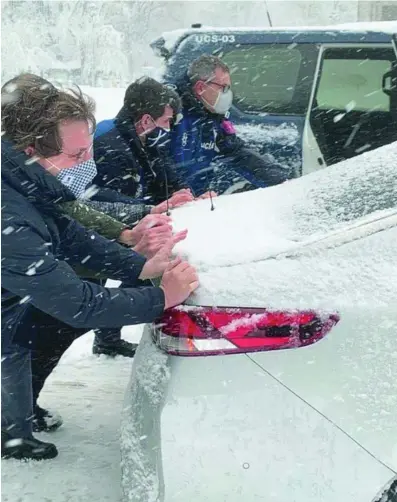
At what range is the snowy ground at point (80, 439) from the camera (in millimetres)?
2408

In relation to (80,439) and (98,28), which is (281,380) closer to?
(80,439)

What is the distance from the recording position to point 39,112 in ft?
6.96

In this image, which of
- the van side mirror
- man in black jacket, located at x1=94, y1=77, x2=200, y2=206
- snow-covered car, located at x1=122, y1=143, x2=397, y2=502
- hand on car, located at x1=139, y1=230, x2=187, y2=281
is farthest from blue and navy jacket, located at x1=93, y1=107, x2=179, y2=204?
the van side mirror

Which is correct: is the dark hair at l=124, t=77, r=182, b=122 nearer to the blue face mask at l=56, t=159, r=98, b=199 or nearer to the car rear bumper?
the blue face mask at l=56, t=159, r=98, b=199

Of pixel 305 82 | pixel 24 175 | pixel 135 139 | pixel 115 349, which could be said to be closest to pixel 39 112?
pixel 24 175

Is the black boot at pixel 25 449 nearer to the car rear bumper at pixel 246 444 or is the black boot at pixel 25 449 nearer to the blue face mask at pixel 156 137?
the car rear bumper at pixel 246 444

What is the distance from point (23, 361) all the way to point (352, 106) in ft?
12.8

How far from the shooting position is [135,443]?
1.86m

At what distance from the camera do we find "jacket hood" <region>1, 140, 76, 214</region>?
2094 millimetres

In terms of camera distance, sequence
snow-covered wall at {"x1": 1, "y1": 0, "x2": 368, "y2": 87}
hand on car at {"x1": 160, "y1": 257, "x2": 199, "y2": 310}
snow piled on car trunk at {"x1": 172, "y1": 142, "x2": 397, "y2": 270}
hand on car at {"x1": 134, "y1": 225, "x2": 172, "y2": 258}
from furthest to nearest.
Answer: snow-covered wall at {"x1": 1, "y1": 0, "x2": 368, "y2": 87} < hand on car at {"x1": 134, "y1": 225, "x2": 172, "y2": 258} < snow piled on car trunk at {"x1": 172, "y1": 142, "x2": 397, "y2": 270} < hand on car at {"x1": 160, "y1": 257, "x2": 199, "y2": 310}

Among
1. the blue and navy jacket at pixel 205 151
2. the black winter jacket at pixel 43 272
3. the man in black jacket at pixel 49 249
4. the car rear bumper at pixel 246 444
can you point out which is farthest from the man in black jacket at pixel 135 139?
the car rear bumper at pixel 246 444

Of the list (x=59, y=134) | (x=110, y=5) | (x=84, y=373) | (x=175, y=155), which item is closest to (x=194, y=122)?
(x=175, y=155)

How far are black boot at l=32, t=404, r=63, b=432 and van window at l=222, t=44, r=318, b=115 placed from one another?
3169 mm

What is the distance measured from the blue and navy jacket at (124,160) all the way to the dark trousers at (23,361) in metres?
0.94
